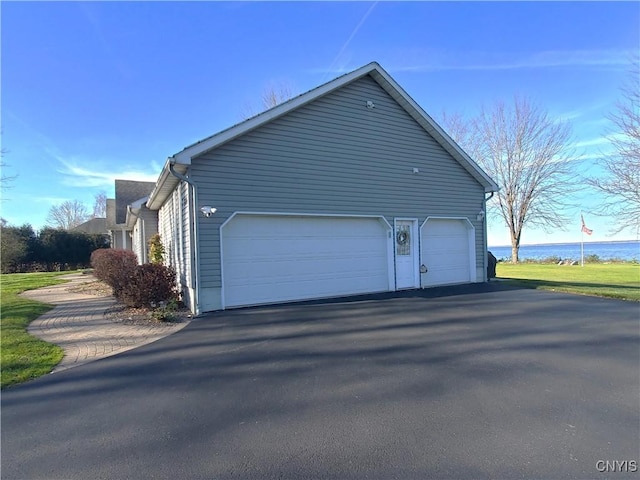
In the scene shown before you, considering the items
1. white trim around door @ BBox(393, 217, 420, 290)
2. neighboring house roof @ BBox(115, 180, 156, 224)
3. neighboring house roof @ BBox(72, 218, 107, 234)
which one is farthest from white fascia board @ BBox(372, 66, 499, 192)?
neighboring house roof @ BBox(72, 218, 107, 234)

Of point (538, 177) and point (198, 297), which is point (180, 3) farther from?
point (538, 177)

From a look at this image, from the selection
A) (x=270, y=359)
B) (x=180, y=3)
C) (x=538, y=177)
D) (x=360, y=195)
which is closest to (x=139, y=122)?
(x=180, y=3)

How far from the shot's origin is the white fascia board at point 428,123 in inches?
416

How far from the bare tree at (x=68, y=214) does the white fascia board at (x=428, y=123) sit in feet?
172

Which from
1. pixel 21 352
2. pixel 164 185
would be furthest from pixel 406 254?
pixel 21 352

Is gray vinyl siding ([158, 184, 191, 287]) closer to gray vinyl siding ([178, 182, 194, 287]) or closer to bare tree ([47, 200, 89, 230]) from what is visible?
gray vinyl siding ([178, 182, 194, 287])

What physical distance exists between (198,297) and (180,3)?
7.61 m

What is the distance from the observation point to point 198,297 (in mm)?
7902

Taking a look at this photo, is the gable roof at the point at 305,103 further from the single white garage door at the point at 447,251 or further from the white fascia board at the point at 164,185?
the single white garage door at the point at 447,251

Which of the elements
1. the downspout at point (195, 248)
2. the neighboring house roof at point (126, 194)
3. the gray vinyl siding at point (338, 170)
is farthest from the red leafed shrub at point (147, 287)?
the neighboring house roof at point (126, 194)

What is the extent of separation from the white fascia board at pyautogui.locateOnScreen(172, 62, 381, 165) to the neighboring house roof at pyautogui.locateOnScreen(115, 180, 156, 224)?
15184 millimetres

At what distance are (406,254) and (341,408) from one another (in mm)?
8522

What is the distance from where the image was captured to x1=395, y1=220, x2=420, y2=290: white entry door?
36.6 ft

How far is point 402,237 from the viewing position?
11.2 m
